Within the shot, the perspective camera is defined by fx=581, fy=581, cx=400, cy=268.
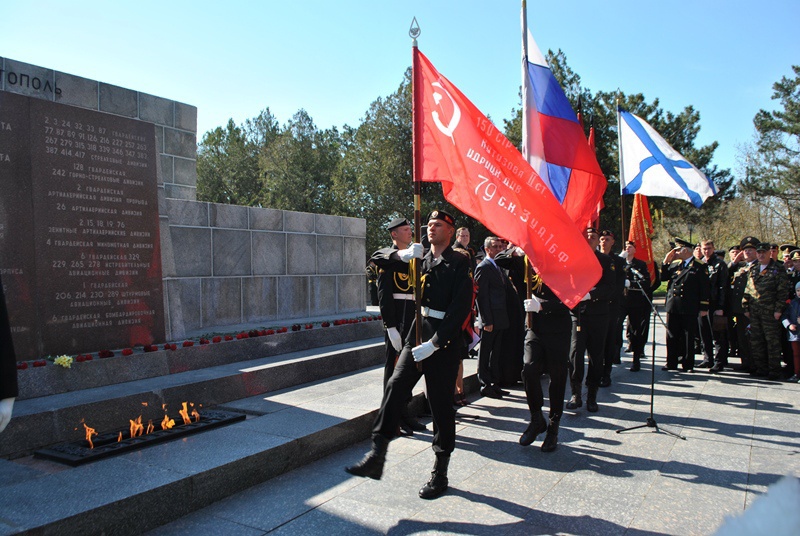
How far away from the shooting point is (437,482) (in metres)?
4.05

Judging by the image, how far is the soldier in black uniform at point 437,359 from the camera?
4.04 meters

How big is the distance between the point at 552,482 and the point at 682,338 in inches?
242

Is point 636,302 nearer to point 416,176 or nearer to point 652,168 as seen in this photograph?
point 652,168

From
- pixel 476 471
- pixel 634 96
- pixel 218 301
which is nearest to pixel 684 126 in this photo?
pixel 634 96

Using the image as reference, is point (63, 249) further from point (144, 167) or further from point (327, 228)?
point (327, 228)

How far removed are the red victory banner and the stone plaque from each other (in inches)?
154

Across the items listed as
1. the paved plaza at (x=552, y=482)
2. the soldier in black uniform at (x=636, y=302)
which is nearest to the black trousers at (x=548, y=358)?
the paved plaza at (x=552, y=482)

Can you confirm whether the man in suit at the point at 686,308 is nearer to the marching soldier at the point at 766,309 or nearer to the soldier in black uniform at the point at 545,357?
the marching soldier at the point at 766,309

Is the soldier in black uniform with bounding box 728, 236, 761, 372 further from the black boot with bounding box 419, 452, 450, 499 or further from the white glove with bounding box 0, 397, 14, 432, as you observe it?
the white glove with bounding box 0, 397, 14, 432

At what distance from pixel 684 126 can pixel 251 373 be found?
34980 millimetres

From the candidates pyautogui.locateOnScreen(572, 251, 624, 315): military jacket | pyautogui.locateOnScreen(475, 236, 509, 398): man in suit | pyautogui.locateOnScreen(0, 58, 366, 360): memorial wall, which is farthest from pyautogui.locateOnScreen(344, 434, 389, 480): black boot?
pyautogui.locateOnScreen(0, 58, 366, 360): memorial wall

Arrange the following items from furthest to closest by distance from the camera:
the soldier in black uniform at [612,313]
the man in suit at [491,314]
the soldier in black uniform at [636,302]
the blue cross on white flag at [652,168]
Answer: the soldier in black uniform at [636,302] < the blue cross on white flag at [652,168] < the soldier in black uniform at [612,313] < the man in suit at [491,314]

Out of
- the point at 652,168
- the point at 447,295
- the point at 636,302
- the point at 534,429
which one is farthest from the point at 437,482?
the point at 636,302

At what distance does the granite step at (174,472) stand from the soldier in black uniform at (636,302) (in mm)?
5168
